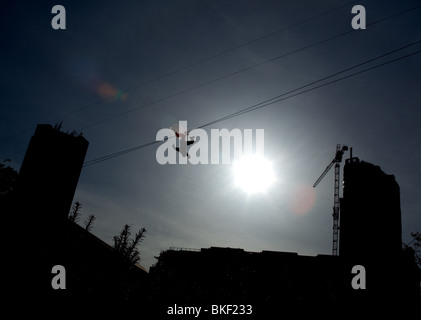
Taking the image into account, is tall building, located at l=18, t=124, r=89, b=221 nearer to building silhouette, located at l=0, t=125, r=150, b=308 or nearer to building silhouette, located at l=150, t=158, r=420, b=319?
building silhouette, located at l=0, t=125, r=150, b=308

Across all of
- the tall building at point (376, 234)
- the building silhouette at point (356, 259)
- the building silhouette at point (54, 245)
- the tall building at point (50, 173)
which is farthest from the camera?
the tall building at point (376, 234)

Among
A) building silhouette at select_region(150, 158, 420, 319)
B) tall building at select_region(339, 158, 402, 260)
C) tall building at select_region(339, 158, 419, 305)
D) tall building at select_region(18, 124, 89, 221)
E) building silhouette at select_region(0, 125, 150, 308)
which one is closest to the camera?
building silhouette at select_region(0, 125, 150, 308)

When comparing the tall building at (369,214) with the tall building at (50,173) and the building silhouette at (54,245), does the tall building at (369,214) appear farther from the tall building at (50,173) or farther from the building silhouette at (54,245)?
the tall building at (50,173)

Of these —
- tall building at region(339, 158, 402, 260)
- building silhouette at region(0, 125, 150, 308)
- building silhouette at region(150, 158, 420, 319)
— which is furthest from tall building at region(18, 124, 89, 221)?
tall building at region(339, 158, 402, 260)

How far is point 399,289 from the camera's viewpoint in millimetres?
41531

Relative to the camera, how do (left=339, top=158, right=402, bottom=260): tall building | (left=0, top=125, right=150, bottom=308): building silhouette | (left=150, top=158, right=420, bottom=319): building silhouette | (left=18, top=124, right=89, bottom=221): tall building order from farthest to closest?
(left=339, top=158, right=402, bottom=260): tall building
(left=150, top=158, right=420, bottom=319): building silhouette
(left=18, top=124, right=89, bottom=221): tall building
(left=0, top=125, right=150, bottom=308): building silhouette

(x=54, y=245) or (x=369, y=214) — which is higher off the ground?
(x=369, y=214)

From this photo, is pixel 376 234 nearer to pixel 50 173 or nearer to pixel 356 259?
pixel 356 259

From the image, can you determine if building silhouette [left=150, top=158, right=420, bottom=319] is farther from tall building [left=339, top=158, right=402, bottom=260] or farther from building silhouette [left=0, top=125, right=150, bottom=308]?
building silhouette [left=0, top=125, right=150, bottom=308]

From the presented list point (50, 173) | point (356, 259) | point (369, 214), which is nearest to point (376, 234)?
point (369, 214)

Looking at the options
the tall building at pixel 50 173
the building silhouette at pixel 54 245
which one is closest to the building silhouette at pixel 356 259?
the building silhouette at pixel 54 245

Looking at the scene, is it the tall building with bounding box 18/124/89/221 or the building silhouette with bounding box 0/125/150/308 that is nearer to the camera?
the building silhouette with bounding box 0/125/150/308
